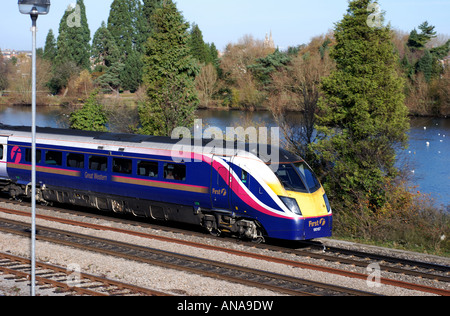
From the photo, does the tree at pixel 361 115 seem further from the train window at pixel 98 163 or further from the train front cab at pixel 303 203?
the train window at pixel 98 163

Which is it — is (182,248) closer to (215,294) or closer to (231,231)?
A: (231,231)

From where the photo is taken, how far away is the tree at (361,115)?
2142cm

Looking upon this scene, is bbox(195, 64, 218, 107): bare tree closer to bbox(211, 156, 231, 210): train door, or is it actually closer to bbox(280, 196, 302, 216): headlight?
bbox(211, 156, 231, 210): train door

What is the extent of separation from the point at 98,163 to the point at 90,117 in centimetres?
1483

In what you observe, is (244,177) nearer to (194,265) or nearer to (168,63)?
(194,265)

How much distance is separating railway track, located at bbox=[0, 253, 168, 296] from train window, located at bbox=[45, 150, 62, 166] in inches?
290

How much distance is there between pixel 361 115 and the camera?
2209cm

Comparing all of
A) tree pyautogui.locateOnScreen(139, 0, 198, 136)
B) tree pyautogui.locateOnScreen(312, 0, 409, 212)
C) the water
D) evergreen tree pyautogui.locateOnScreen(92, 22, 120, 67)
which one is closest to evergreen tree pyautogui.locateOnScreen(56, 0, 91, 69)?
evergreen tree pyautogui.locateOnScreen(92, 22, 120, 67)

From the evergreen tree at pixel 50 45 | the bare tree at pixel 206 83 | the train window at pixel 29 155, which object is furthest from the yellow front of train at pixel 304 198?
the evergreen tree at pixel 50 45

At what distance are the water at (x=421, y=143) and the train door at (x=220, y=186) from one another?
9.98m

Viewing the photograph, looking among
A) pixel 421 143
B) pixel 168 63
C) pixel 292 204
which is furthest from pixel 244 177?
pixel 421 143
